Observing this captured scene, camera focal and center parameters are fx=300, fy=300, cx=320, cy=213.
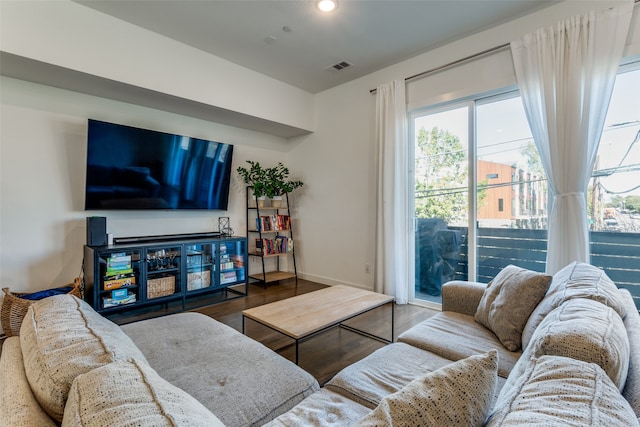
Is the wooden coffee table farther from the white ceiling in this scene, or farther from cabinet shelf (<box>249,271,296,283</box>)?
the white ceiling

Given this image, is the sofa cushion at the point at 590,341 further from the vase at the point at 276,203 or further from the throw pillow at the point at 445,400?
the vase at the point at 276,203

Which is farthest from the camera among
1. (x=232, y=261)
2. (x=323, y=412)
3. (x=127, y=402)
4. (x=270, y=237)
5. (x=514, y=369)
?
(x=270, y=237)

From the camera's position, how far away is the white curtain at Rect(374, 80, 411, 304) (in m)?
3.52

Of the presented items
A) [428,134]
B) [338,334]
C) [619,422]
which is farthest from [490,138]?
[619,422]

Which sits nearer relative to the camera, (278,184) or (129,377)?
(129,377)

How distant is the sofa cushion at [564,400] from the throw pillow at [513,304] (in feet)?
3.20

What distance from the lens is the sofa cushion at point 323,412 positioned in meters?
1.00

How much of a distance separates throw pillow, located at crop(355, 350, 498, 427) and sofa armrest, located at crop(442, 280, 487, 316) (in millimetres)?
1457

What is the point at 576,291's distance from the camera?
4.17 ft

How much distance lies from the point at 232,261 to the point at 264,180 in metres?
1.25

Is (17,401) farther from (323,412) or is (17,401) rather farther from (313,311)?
(313,311)

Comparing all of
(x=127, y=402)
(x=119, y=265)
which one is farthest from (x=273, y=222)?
(x=127, y=402)

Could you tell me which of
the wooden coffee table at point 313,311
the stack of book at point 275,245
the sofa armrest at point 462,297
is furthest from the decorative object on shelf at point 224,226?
the sofa armrest at point 462,297

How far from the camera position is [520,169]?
2914 millimetres
